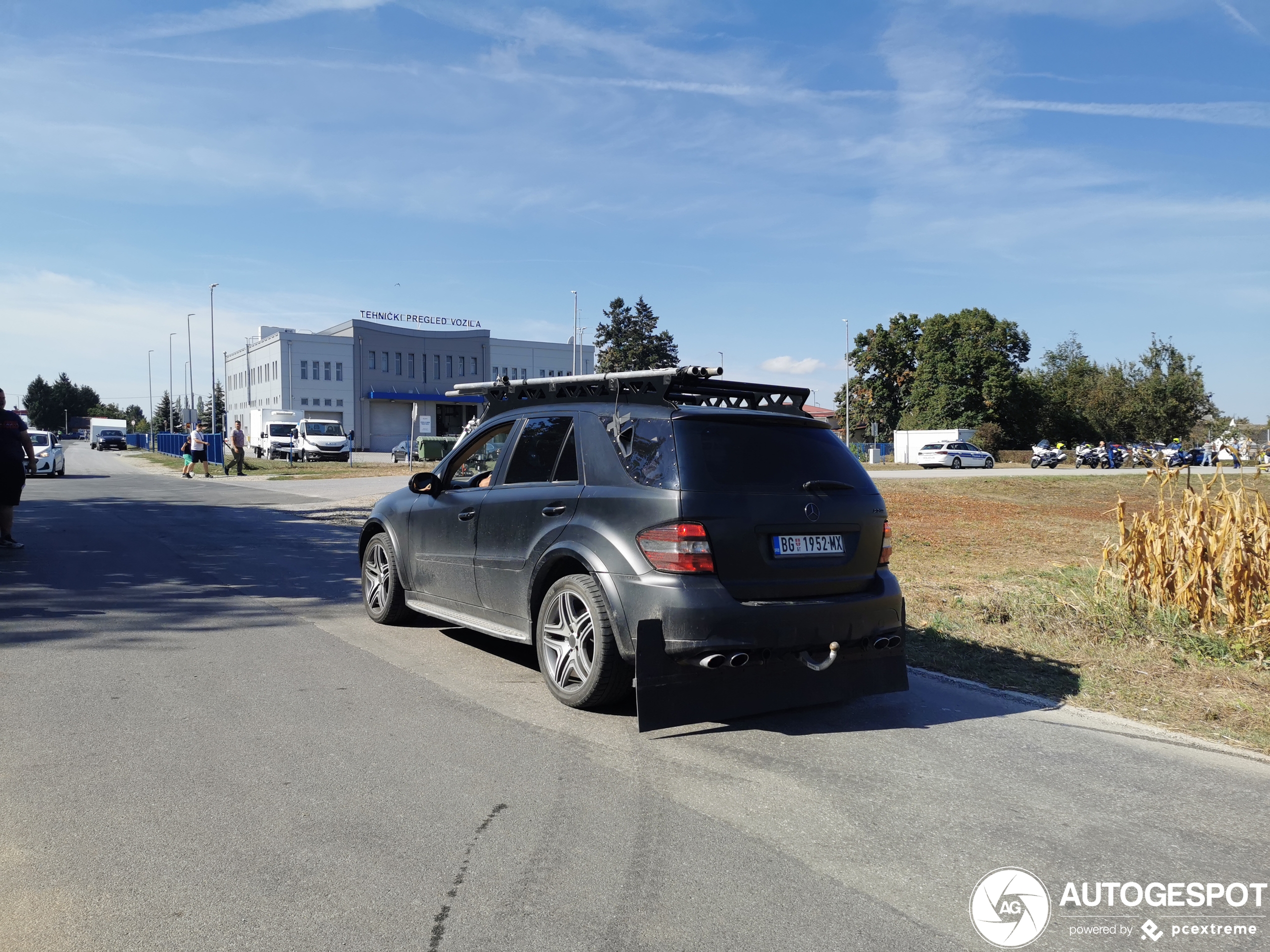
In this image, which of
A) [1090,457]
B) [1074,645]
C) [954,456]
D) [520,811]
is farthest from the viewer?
[954,456]

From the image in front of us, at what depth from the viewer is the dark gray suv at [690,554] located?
478 centimetres

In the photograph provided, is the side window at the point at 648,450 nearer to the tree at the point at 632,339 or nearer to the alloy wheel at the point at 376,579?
the alloy wheel at the point at 376,579

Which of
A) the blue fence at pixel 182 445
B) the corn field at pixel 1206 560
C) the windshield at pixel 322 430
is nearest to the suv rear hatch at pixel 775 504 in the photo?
the corn field at pixel 1206 560

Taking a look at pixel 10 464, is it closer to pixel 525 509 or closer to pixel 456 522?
pixel 456 522

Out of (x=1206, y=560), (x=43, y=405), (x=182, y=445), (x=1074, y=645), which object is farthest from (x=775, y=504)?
(x=43, y=405)

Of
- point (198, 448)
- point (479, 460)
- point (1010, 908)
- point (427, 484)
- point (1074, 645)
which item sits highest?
point (198, 448)

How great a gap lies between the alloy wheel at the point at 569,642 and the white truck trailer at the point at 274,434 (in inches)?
1926

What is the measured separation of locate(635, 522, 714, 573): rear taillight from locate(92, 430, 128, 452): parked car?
87.9 metres

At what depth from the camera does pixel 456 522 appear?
21.8 feet

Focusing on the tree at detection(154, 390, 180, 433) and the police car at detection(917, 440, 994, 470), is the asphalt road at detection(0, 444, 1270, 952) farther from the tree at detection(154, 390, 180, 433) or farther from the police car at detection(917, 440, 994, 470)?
the tree at detection(154, 390, 180, 433)

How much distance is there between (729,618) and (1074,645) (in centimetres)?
359

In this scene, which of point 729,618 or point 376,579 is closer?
point 729,618

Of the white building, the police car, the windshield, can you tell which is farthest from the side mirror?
the white building

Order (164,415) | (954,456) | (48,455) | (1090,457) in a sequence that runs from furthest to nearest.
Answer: (164,415) < (954,456) < (1090,457) < (48,455)
